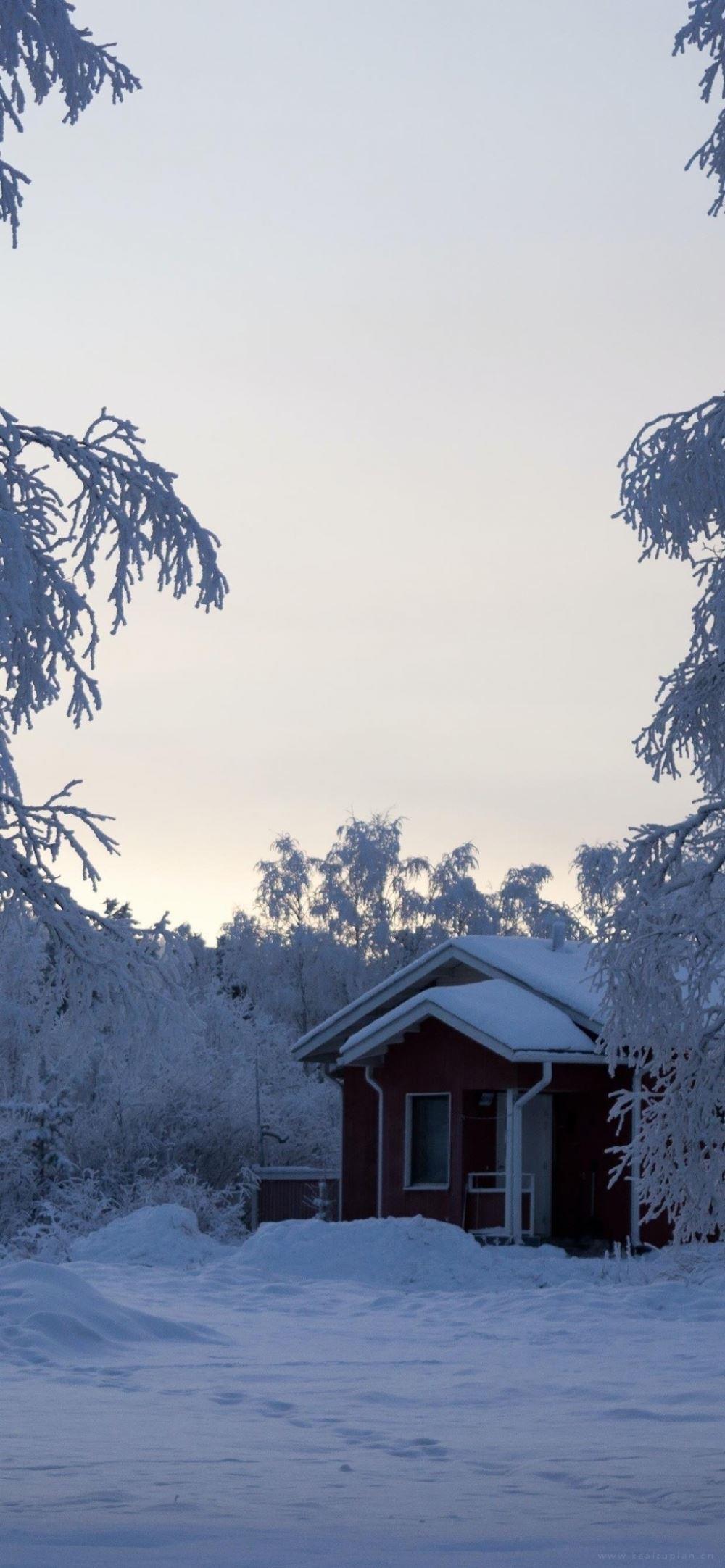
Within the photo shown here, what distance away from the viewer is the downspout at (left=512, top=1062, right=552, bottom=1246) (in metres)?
24.4

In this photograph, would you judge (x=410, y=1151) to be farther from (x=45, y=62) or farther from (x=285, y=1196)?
(x=45, y=62)

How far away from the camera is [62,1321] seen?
14641mm

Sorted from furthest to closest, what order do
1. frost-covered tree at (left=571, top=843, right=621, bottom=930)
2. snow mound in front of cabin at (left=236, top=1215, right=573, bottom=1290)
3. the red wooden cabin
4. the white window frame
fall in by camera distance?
frost-covered tree at (left=571, top=843, right=621, bottom=930) → the white window frame → the red wooden cabin → snow mound in front of cabin at (left=236, top=1215, right=573, bottom=1290)

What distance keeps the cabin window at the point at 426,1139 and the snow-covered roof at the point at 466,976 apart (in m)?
1.66

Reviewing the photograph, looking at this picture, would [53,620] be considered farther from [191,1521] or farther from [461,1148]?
[461,1148]

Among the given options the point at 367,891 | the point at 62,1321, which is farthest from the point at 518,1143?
the point at 367,891

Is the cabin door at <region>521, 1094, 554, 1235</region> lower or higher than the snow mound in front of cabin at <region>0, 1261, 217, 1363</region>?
higher

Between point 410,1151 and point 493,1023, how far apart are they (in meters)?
3.17

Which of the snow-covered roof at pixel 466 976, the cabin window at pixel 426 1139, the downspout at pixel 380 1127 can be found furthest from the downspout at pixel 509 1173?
the downspout at pixel 380 1127

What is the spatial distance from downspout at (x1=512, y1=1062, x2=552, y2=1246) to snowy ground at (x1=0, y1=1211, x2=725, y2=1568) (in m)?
2.49

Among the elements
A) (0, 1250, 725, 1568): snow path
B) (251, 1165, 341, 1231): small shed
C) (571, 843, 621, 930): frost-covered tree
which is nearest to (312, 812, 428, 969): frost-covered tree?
(571, 843, 621, 930): frost-covered tree

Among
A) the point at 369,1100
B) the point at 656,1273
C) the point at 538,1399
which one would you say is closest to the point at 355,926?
the point at 369,1100

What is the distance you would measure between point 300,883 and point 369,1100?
103ft

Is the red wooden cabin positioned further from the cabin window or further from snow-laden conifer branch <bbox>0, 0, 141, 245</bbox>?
snow-laden conifer branch <bbox>0, 0, 141, 245</bbox>
